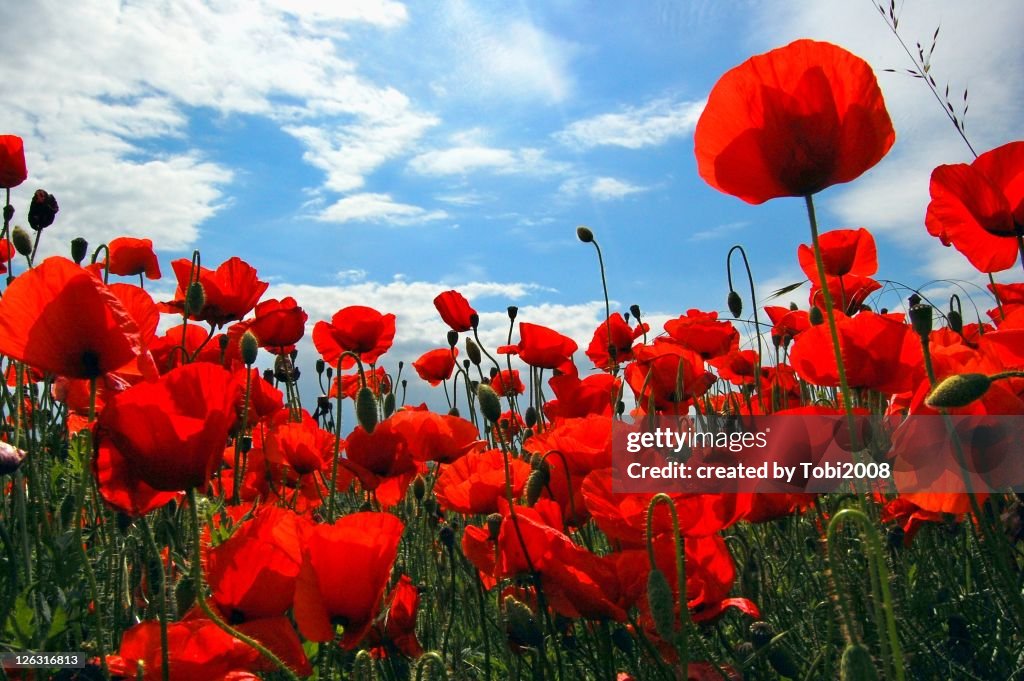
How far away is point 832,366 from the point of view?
196cm

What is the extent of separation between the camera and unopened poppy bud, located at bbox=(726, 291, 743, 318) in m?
Result: 3.49

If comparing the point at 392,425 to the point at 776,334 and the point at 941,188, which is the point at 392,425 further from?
the point at 776,334

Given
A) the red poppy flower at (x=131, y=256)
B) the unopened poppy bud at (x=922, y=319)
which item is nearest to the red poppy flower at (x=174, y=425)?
the unopened poppy bud at (x=922, y=319)

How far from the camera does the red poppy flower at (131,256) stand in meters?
4.03

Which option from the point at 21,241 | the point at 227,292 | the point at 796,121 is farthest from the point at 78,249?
the point at 796,121

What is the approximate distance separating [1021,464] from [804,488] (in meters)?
0.49

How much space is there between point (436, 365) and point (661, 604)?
3383 mm

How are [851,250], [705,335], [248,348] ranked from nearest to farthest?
[248,348] → [851,250] → [705,335]

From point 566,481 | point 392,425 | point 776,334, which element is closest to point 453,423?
point 392,425

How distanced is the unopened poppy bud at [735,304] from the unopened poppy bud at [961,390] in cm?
250

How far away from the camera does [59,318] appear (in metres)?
1.41

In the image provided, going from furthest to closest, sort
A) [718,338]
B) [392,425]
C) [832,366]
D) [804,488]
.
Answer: [718,338], [392,425], [832,366], [804,488]

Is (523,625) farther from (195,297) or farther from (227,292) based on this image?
(227,292)

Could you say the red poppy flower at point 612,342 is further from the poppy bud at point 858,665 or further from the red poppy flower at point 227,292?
the poppy bud at point 858,665
